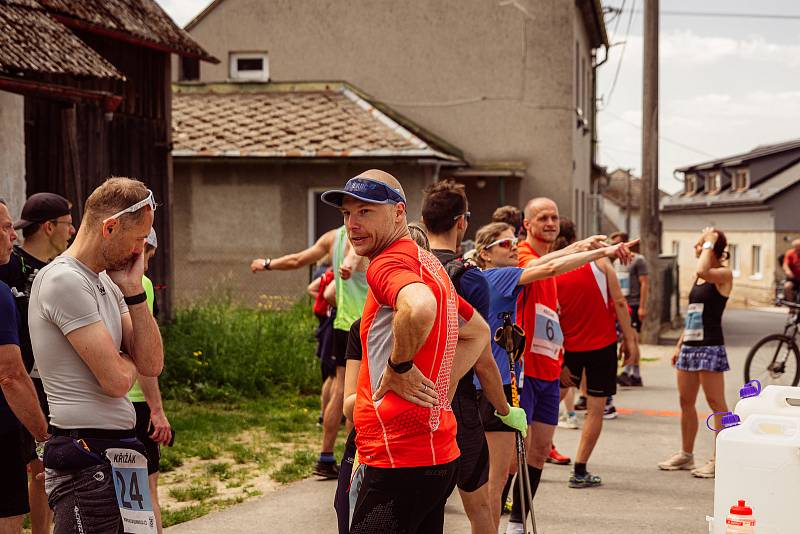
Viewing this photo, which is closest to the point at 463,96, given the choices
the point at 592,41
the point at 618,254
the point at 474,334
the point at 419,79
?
the point at 419,79

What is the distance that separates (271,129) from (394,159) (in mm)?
2870

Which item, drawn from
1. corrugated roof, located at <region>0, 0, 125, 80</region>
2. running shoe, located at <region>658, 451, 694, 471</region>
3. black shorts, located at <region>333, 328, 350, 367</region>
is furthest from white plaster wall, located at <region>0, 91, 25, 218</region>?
running shoe, located at <region>658, 451, 694, 471</region>

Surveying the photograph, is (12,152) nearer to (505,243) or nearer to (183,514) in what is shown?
(183,514)

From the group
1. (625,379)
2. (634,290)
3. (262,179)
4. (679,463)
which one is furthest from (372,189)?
(262,179)

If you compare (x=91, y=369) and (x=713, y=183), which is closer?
(x=91, y=369)

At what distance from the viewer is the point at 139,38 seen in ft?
42.6

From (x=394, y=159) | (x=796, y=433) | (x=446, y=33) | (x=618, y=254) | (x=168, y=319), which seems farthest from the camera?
(x=446, y=33)

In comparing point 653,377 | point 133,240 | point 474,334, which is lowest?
point 653,377

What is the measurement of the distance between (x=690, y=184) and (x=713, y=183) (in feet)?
9.28

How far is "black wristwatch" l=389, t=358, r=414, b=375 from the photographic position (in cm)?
371

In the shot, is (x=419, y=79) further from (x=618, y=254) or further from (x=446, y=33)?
(x=618, y=254)

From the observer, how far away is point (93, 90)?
12.1m

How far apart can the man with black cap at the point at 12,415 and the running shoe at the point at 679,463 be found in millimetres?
5483

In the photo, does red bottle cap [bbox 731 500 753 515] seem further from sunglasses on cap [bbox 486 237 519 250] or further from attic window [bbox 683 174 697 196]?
attic window [bbox 683 174 697 196]
